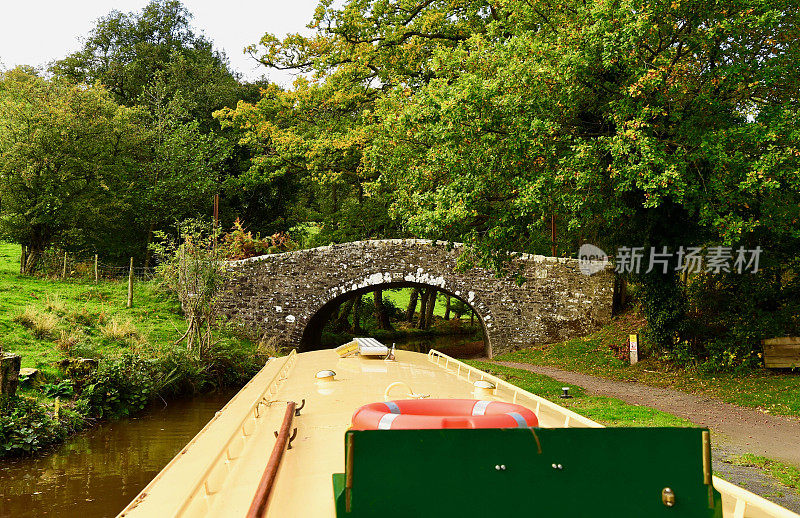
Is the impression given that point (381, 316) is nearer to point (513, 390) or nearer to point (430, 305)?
point (430, 305)

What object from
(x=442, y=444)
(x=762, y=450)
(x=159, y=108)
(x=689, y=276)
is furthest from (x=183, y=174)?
(x=442, y=444)

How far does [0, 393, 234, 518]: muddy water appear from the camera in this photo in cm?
623

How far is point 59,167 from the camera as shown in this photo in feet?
57.0

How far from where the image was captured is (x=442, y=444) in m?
2.41

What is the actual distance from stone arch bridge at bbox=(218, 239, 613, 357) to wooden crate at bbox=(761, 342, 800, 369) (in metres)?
4.72

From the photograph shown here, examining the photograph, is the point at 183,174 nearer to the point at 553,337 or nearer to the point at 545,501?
the point at 553,337

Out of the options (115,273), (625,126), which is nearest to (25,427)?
(625,126)

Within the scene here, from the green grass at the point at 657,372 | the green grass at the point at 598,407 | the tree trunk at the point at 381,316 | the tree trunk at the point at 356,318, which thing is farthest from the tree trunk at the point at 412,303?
the green grass at the point at 598,407

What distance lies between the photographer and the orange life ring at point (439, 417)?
2709 mm

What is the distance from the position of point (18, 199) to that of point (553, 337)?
15148 millimetres

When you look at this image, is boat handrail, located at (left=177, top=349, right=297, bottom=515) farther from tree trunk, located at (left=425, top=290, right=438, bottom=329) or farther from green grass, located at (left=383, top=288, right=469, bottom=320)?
green grass, located at (left=383, top=288, right=469, bottom=320)

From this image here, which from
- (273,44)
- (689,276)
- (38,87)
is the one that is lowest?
(689,276)

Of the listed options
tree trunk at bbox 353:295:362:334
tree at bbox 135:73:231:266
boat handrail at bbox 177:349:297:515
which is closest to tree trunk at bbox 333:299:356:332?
tree trunk at bbox 353:295:362:334

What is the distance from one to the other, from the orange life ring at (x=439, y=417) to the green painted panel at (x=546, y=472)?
22 cm
